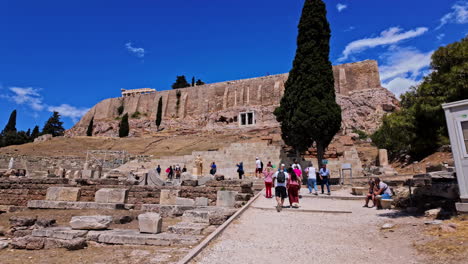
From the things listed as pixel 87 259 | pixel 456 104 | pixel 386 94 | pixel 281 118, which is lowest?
pixel 87 259

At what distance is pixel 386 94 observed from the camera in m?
51.3

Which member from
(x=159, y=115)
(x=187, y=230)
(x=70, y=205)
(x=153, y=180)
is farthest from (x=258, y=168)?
(x=159, y=115)

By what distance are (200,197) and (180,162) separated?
46.5ft

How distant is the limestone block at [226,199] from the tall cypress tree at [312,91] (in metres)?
9.76

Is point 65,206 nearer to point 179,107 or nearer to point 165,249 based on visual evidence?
point 165,249

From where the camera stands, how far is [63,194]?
1065cm

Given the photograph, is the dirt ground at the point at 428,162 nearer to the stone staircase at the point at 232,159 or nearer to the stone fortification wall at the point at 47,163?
the stone staircase at the point at 232,159

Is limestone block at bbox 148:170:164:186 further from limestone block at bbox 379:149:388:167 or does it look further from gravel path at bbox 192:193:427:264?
limestone block at bbox 379:149:388:167

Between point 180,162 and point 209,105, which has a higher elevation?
point 209,105

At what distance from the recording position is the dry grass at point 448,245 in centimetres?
364

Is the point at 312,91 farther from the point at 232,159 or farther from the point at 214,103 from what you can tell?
the point at 214,103

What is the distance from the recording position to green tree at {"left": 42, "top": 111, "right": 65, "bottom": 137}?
6469cm

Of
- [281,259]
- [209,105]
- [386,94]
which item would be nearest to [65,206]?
[281,259]

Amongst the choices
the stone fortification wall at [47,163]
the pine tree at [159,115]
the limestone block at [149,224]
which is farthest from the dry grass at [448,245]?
the pine tree at [159,115]
